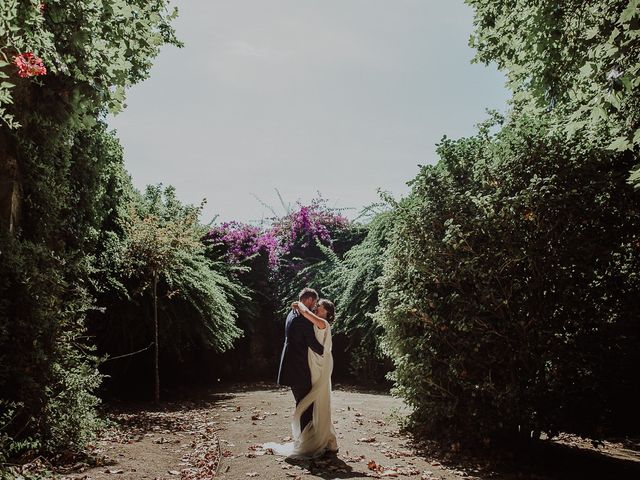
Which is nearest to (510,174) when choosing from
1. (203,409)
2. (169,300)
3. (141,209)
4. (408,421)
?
(408,421)

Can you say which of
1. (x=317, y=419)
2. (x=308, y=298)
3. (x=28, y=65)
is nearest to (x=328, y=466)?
(x=317, y=419)

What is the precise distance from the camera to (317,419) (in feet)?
21.3

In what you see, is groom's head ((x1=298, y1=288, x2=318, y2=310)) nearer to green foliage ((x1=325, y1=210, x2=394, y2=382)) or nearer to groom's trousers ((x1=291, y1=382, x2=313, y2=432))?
groom's trousers ((x1=291, y1=382, x2=313, y2=432))

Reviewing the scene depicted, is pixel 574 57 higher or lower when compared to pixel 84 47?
higher

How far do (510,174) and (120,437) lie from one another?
7544mm

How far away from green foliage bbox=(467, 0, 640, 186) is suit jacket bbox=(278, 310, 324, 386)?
4.51 m

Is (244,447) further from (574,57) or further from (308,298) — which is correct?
(574,57)

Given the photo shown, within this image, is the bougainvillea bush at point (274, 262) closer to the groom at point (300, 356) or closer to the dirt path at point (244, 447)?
the dirt path at point (244, 447)

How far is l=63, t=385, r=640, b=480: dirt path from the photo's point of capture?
19.0 feet

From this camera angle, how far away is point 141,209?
1295 centimetres

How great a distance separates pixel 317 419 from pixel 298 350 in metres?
1.00

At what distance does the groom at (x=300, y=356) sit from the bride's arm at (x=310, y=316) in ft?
0.45

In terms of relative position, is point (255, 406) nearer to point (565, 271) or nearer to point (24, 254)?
point (24, 254)

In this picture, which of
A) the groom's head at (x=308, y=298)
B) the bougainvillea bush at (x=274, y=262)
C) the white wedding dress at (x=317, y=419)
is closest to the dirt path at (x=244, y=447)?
the white wedding dress at (x=317, y=419)
